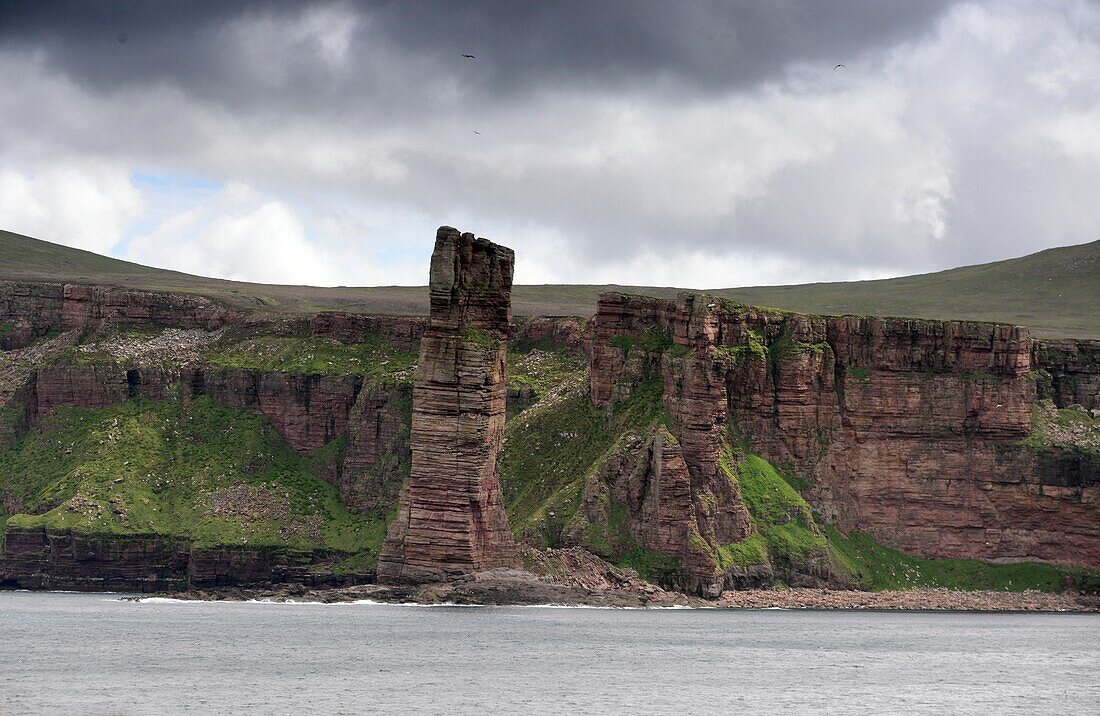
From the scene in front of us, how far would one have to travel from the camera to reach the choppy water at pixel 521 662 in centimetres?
13012

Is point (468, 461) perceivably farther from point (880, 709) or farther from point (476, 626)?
point (880, 709)

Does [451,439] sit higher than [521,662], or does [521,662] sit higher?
[451,439]

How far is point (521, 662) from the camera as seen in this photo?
494ft

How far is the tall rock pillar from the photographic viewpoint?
184875 mm

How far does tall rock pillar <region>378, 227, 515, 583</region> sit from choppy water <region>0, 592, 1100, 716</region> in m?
5.44

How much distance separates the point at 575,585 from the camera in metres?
194

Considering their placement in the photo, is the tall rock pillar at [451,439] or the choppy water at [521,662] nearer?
the choppy water at [521,662]

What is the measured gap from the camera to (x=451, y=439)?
184875mm

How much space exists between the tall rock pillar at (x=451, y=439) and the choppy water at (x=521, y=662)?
5.44 meters

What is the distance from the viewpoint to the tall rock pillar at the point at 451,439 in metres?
185

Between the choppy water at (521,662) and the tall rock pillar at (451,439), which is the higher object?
the tall rock pillar at (451,439)

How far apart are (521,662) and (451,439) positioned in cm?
3785

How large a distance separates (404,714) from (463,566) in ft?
203

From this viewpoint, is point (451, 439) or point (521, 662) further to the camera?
point (451, 439)
